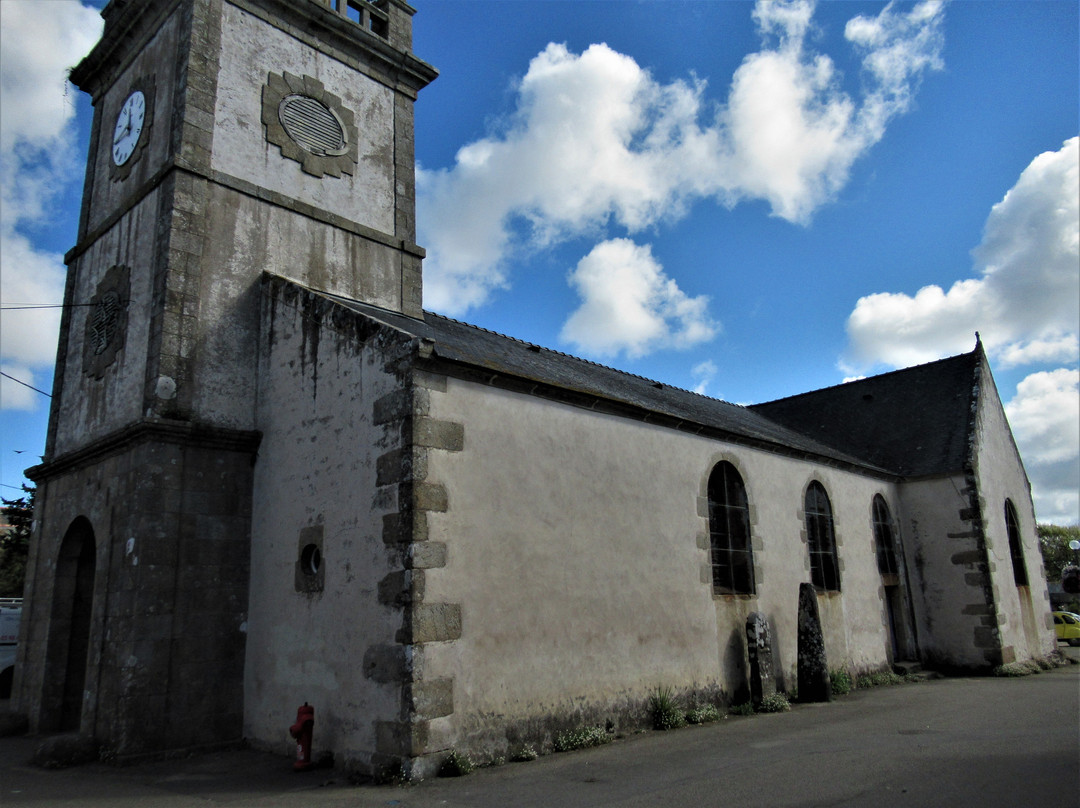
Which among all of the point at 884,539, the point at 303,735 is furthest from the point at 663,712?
the point at 884,539

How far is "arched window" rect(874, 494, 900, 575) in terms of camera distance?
15938 mm

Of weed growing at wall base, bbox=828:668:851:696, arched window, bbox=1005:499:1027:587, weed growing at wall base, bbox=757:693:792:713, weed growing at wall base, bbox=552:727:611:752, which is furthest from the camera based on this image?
arched window, bbox=1005:499:1027:587

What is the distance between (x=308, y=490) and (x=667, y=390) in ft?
32.4

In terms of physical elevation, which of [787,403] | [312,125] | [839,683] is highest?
[312,125]

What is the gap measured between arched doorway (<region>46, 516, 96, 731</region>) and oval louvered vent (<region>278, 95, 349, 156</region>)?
20.8 ft

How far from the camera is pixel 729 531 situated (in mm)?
11930

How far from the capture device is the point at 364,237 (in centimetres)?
1186

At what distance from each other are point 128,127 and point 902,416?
705 inches

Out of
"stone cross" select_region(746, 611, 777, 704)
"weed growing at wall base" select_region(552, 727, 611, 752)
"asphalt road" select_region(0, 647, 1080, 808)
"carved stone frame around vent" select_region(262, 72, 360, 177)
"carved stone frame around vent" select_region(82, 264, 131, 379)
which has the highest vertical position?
"carved stone frame around vent" select_region(262, 72, 360, 177)

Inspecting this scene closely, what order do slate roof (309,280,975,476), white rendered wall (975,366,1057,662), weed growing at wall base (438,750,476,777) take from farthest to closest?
white rendered wall (975,366,1057,662)
slate roof (309,280,975,476)
weed growing at wall base (438,750,476,777)

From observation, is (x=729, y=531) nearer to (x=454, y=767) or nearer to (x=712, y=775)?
(x=712, y=775)

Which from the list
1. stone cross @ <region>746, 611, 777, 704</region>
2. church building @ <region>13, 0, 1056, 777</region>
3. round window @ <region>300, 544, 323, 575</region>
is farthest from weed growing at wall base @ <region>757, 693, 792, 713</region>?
round window @ <region>300, 544, 323, 575</region>

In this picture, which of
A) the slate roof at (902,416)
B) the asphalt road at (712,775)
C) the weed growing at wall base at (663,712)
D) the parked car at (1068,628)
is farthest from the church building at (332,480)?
the parked car at (1068,628)

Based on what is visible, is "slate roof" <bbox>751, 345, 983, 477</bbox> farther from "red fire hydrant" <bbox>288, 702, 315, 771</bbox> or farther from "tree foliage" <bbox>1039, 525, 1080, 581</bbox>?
"tree foliage" <bbox>1039, 525, 1080, 581</bbox>
